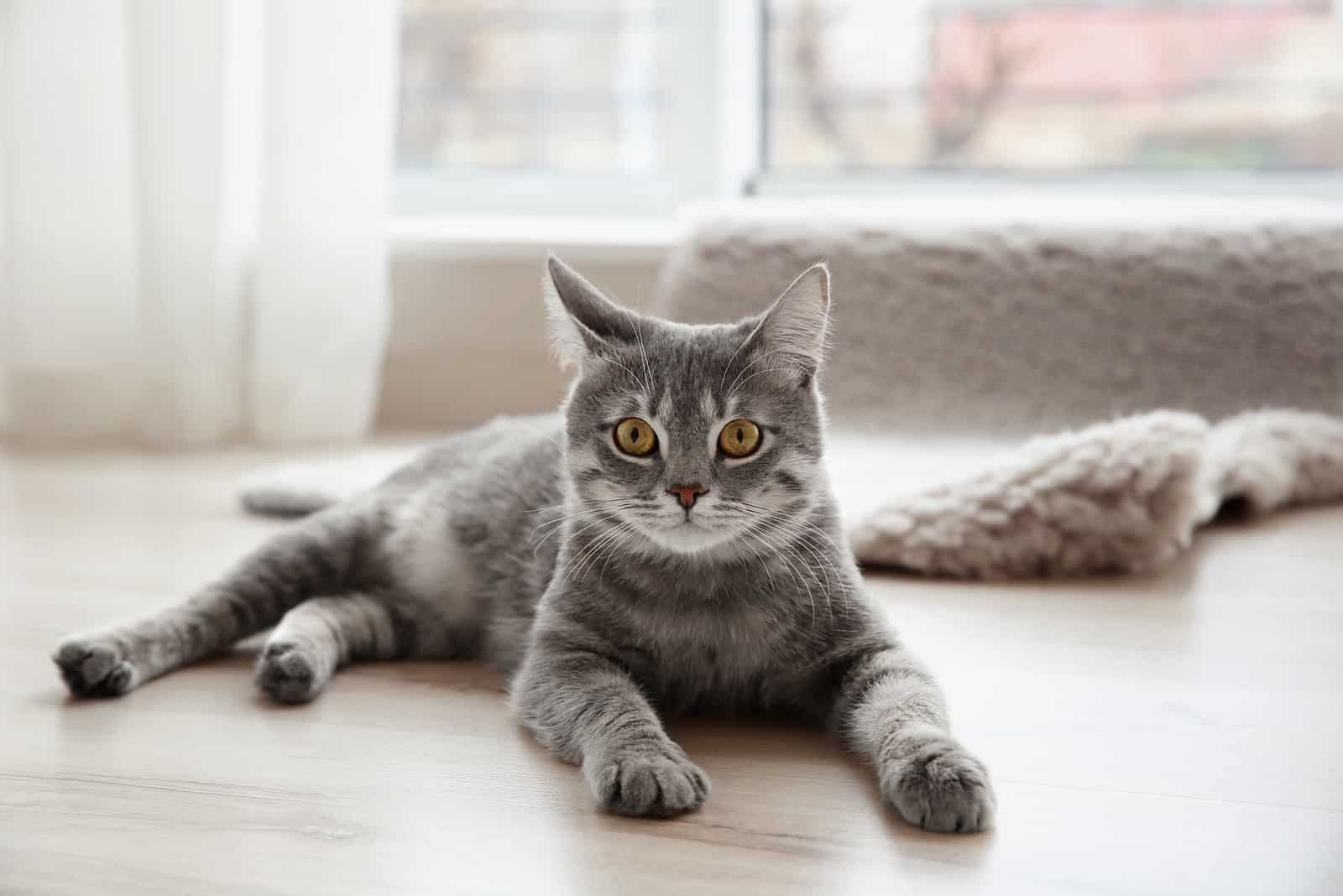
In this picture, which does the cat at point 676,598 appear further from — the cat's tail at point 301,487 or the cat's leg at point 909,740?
the cat's tail at point 301,487

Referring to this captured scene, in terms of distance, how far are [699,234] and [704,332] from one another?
1161 mm

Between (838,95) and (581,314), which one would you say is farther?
(838,95)

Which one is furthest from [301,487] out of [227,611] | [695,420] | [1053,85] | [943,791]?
[1053,85]

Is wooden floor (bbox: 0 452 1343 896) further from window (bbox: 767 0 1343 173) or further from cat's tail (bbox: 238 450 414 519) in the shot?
window (bbox: 767 0 1343 173)

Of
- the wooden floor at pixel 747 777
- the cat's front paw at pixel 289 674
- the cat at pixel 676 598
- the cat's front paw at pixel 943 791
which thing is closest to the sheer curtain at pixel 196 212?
the wooden floor at pixel 747 777

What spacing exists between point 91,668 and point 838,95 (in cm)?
205

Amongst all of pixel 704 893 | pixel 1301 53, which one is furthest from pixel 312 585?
pixel 1301 53

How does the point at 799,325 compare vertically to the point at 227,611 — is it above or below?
above

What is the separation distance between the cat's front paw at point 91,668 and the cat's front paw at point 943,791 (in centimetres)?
80

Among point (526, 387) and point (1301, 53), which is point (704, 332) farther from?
point (1301, 53)

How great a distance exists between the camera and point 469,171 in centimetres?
307

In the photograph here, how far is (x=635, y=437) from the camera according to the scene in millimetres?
1276

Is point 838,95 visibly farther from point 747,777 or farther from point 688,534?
point 747,777

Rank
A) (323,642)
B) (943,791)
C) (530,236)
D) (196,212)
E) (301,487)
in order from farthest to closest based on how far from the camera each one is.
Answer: (530,236) → (196,212) → (301,487) → (323,642) → (943,791)
